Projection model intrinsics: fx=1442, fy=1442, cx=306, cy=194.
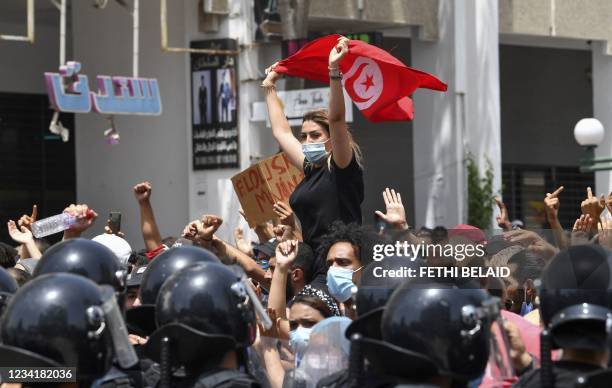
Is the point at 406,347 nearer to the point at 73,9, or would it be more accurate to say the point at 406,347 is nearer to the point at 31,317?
the point at 31,317

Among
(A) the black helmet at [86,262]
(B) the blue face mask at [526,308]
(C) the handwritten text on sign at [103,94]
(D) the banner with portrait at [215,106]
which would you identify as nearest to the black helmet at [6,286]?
(A) the black helmet at [86,262]

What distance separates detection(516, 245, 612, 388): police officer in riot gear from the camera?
14.7ft

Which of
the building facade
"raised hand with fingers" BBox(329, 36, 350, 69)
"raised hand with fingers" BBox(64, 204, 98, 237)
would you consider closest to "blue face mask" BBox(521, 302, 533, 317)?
"raised hand with fingers" BBox(329, 36, 350, 69)

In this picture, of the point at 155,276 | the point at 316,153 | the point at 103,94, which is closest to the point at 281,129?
the point at 316,153

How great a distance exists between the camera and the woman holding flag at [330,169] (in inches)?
276

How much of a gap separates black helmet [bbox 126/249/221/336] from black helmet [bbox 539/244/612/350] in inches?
51.7

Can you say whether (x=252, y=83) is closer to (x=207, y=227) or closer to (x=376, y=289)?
(x=207, y=227)

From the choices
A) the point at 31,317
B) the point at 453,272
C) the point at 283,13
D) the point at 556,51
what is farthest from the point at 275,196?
the point at 556,51

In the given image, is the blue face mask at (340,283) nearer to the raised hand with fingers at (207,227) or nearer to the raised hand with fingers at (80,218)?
the raised hand with fingers at (207,227)

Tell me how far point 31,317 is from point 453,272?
5.52ft

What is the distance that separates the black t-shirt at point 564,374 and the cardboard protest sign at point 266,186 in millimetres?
4523

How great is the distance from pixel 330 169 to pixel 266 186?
212 cm

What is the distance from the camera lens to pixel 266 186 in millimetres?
9258

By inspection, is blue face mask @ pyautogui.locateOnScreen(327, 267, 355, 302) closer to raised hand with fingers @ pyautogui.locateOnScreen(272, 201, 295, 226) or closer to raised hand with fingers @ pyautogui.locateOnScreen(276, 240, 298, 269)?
raised hand with fingers @ pyautogui.locateOnScreen(276, 240, 298, 269)
